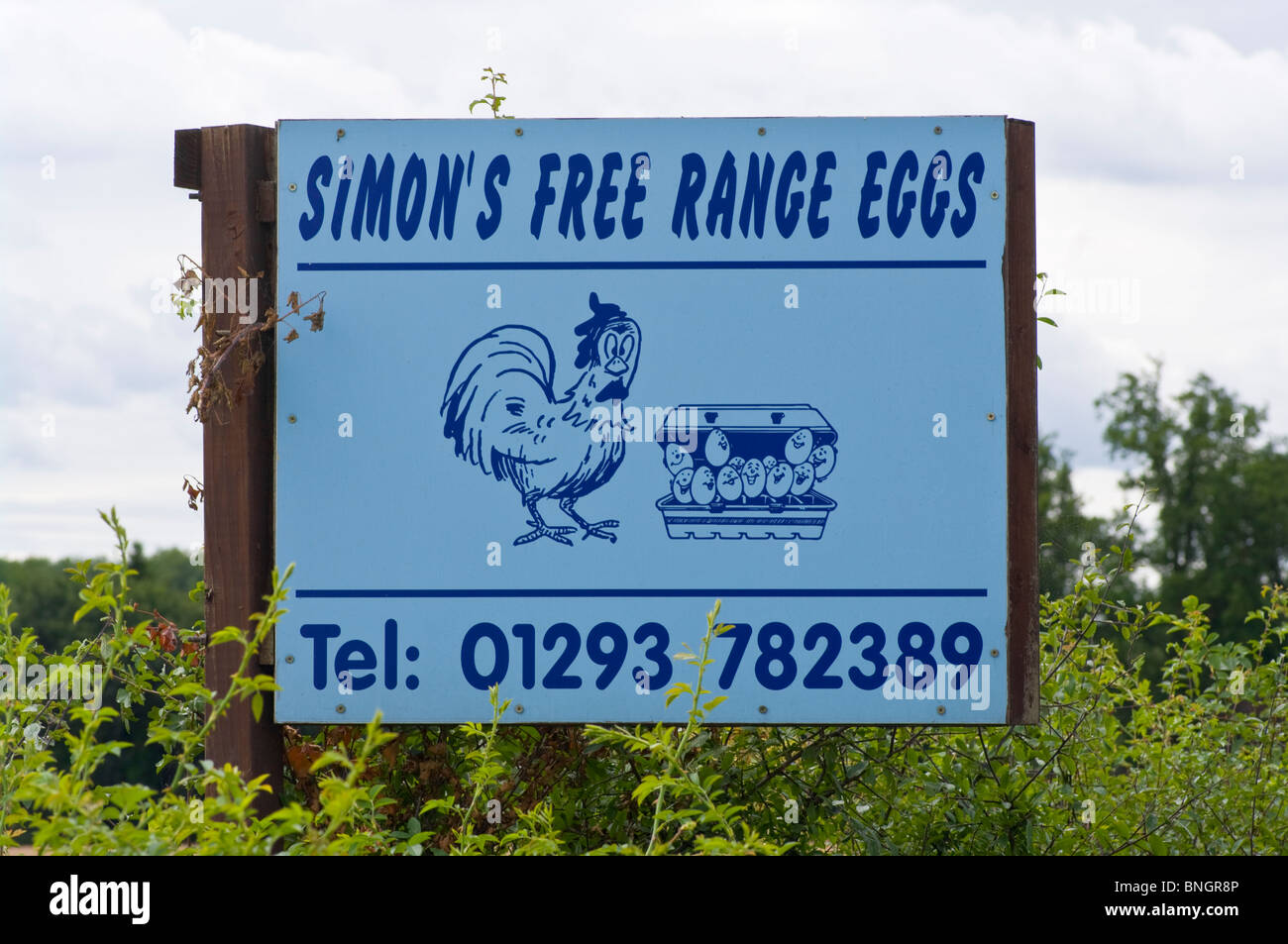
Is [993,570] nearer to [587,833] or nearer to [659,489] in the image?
[659,489]

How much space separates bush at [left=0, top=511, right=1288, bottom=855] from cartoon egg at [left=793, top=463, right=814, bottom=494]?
435mm

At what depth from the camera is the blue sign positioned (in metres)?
3.36

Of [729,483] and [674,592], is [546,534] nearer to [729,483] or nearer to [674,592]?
[674,592]

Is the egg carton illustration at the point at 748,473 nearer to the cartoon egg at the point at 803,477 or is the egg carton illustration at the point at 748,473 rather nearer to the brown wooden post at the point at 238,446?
the cartoon egg at the point at 803,477

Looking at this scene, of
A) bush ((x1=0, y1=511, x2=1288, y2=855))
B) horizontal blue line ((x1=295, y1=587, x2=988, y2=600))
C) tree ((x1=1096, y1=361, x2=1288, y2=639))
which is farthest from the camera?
tree ((x1=1096, y1=361, x2=1288, y2=639))

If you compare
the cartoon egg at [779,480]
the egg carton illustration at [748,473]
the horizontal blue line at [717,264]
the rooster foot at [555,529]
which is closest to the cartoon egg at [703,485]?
the egg carton illustration at [748,473]

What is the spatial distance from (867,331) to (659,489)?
27.1 inches

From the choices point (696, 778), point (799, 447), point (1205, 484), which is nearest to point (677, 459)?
point (799, 447)

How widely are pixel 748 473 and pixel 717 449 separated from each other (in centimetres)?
10

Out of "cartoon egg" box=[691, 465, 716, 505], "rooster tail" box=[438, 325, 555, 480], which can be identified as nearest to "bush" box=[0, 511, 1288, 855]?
"cartoon egg" box=[691, 465, 716, 505]

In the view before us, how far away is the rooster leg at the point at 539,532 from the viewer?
11.1ft

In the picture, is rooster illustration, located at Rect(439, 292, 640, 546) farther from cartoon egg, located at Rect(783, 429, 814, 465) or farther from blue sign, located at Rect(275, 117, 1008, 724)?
cartoon egg, located at Rect(783, 429, 814, 465)

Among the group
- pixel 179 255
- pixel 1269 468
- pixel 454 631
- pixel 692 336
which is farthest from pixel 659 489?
pixel 1269 468

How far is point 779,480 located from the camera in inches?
133
